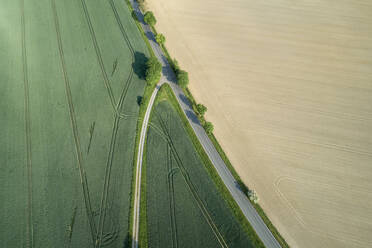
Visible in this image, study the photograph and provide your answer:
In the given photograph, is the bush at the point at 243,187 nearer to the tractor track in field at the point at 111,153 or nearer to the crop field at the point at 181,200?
the crop field at the point at 181,200

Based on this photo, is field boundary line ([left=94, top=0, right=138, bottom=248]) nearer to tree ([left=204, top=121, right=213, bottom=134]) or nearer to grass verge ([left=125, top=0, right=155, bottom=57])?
grass verge ([left=125, top=0, right=155, bottom=57])

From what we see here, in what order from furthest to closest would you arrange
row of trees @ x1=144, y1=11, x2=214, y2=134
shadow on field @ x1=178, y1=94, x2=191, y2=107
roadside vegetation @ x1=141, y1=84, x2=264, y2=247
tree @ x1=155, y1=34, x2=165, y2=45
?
1. tree @ x1=155, y1=34, x2=165, y2=45
2. shadow on field @ x1=178, y1=94, x2=191, y2=107
3. row of trees @ x1=144, y1=11, x2=214, y2=134
4. roadside vegetation @ x1=141, y1=84, x2=264, y2=247

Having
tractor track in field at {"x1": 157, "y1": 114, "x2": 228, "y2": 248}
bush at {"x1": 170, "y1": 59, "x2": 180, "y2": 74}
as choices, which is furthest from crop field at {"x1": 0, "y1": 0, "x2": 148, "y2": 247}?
tractor track in field at {"x1": 157, "y1": 114, "x2": 228, "y2": 248}

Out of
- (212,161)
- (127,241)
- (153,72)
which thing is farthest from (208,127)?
(127,241)

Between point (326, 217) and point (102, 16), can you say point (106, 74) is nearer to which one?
point (102, 16)

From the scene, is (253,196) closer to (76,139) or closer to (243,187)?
(243,187)

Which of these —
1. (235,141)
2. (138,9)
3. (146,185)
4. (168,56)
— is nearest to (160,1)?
(138,9)
